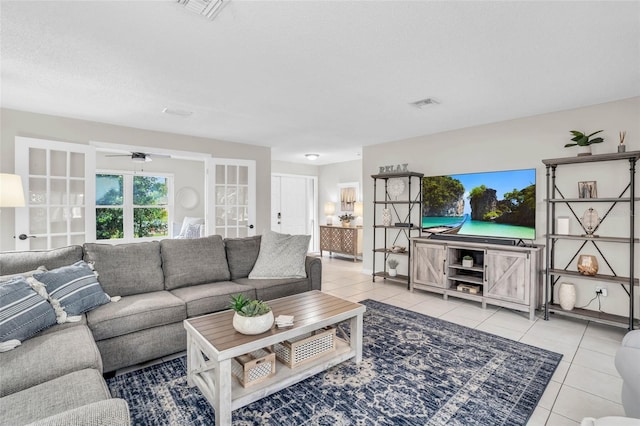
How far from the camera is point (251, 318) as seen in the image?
1.94 meters

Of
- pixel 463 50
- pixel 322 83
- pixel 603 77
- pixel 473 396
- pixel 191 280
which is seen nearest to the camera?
pixel 473 396

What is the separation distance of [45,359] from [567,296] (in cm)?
439

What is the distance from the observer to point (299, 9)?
1830 millimetres

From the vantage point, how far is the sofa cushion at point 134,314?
2.21 meters

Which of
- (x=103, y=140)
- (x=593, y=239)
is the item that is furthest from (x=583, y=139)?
(x=103, y=140)

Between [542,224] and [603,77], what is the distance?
5.61 feet

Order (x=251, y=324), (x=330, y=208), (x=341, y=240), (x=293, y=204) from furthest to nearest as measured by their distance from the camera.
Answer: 1. (x=293, y=204)
2. (x=330, y=208)
3. (x=341, y=240)
4. (x=251, y=324)

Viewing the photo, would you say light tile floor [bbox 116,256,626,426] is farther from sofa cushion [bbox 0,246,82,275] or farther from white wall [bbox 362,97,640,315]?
sofa cushion [bbox 0,246,82,275]

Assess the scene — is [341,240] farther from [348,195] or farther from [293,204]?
[293,204]

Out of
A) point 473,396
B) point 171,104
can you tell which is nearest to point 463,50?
point 473,396

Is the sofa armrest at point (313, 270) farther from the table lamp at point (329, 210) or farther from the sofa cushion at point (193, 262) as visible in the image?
the table lamp at point (329, 210)

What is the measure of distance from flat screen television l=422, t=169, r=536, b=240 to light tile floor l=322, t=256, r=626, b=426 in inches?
39.0

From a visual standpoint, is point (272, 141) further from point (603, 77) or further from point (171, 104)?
point (603, 77)

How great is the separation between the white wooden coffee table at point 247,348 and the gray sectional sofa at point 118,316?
0.49 meters
